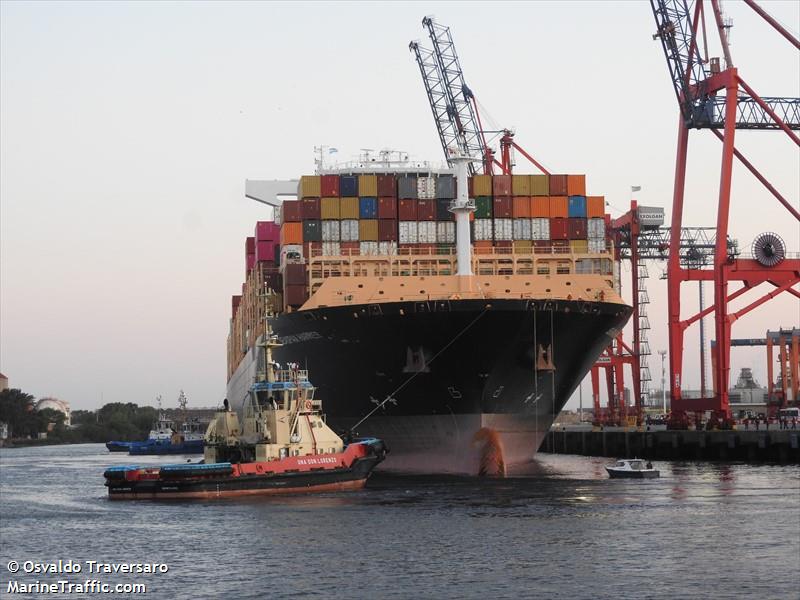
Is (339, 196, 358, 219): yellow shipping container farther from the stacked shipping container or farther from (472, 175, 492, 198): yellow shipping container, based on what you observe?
(472, 175, 492, 198): yellow shipping container

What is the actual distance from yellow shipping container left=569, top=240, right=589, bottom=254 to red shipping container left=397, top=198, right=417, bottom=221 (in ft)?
26.5

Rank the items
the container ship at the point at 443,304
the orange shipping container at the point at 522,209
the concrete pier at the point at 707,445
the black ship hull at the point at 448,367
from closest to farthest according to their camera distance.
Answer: the black ship hull at the point at 448,367, the container ship at the point at 443,304, the orange shipping container at the point at 522,209, the concrete pier at the point at 707,445

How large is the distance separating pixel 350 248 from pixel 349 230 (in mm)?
1293

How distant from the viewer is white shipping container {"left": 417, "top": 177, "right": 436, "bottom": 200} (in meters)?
64.4

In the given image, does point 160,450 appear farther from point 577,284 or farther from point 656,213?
point 577,284

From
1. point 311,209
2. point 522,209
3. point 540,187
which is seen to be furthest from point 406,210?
point 540,187

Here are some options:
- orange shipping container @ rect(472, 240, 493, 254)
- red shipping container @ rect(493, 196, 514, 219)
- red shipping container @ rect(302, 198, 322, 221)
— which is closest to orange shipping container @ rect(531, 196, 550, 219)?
red shipping container @ rect(493, 196, 514, 219)

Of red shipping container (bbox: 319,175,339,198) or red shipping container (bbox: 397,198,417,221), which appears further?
red shipping container (bbox: 319,175,339,198)

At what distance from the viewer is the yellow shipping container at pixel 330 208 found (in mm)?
63688

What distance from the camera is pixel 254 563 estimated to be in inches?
1278

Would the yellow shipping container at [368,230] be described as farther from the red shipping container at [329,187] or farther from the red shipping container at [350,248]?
the red shipping container at [329,187]

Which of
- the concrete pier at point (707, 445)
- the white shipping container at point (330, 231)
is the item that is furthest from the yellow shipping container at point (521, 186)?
the concrete pier at point (707, 445)

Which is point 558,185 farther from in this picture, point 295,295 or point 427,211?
point 295,295

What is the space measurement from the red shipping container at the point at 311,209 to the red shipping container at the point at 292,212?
0.69 feet
